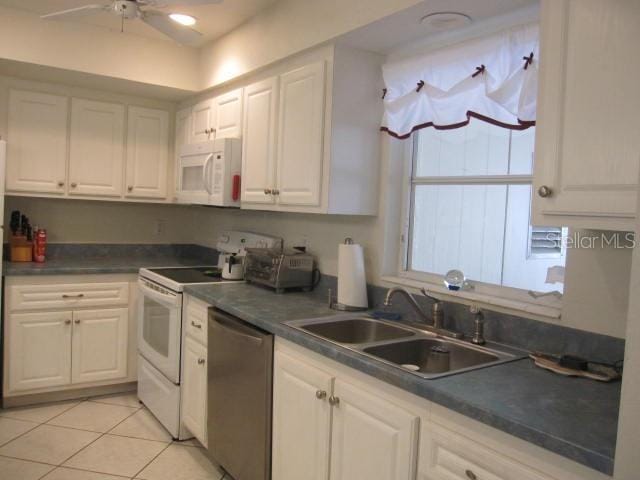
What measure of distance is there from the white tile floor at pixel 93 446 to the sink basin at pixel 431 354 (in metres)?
1.28

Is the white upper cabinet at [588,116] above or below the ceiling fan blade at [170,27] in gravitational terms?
below

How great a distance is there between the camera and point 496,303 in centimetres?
205

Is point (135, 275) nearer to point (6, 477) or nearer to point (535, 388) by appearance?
point (6, 477)

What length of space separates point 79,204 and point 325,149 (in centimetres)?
252

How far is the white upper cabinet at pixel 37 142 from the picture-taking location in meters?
3.58

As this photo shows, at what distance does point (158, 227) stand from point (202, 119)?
118 centimetres

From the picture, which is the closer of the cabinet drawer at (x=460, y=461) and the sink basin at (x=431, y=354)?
the cabinet drawer at (x=460, y=461)

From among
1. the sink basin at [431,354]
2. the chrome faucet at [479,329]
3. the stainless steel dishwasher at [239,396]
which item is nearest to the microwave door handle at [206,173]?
the stainless steel dishwasher at [239,396]

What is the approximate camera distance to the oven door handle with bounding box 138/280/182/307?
298 cm

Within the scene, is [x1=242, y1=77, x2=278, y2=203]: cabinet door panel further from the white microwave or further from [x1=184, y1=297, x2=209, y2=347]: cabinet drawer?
[x1=184, y1=297, x2=209, y2=347]: cabinet drawer

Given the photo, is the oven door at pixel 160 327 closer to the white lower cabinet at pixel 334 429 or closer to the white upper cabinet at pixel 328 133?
the white upper cabinet at pixel 328 133

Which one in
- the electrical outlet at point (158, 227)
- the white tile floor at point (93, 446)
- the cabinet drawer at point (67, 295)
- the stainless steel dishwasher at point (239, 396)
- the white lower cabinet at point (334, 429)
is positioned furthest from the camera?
the electrical outlet at point (158, 227)

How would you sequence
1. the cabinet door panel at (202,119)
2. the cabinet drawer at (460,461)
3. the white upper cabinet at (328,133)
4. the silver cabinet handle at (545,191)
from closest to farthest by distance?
the cabinet drawer at (460,461)
the silver cabinet handle at (545,191)
the white upper cabinet at (328,133)
the cabinet door panel at (202,119)

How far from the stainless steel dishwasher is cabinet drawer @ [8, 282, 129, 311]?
4.13 feet
